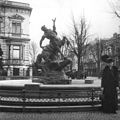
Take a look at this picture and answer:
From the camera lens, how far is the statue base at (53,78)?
53.4 ft

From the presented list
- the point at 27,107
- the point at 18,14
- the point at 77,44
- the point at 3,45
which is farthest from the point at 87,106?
the point at 18,14

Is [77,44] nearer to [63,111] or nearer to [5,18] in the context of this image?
[5,18]

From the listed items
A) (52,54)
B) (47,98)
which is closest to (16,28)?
(52,54)

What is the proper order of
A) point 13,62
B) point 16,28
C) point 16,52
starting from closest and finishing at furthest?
point 13,62 < point 16,52 < point 16,28

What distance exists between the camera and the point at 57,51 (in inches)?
690

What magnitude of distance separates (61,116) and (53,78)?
7.70 m

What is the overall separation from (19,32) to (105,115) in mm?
42180

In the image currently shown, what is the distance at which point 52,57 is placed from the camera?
17.4 meters

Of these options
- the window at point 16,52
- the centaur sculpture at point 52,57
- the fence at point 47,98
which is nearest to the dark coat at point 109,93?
the fence at point 47,98

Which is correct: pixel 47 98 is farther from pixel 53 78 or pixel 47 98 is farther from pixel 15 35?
pixel 15 35

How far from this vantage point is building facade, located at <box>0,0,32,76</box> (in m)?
46.5

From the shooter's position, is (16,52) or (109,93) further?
(16,52)

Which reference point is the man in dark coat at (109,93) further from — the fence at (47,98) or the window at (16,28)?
the window at (16,28)

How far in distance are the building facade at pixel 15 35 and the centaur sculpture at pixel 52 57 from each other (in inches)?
1138
